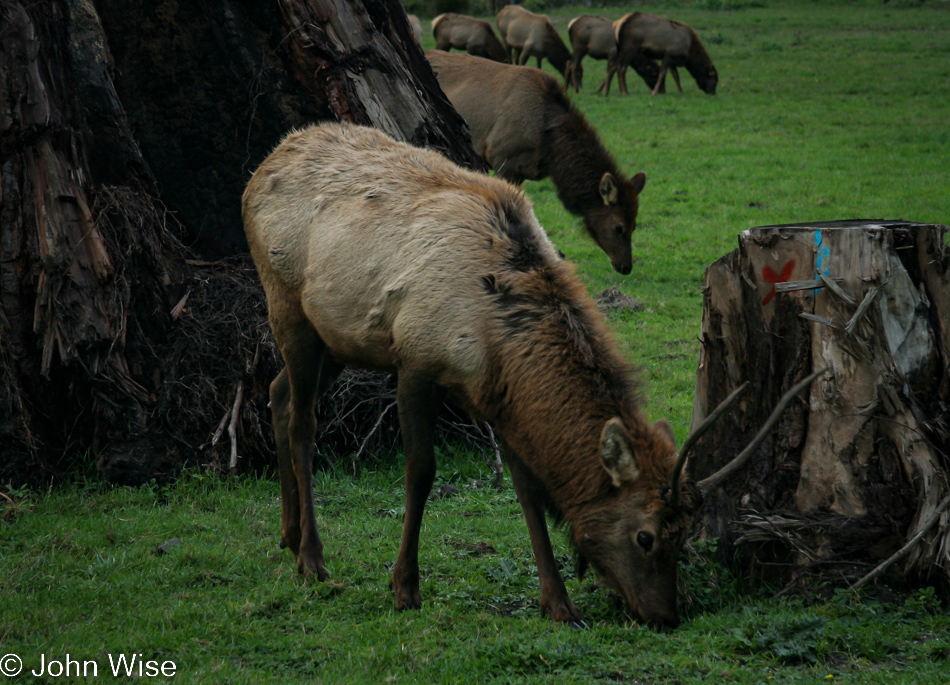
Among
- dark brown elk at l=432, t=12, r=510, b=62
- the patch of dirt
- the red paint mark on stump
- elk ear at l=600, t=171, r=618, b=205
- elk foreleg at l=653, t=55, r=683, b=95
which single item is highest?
dark brown elk at l=432, t=12, r=510, b=62

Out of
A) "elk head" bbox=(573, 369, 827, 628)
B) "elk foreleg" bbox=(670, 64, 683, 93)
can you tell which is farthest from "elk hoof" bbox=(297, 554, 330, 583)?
"elk foreleg" bbox=(670, 64, 683, 93)

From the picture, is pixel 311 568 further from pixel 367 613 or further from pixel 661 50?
pixel 661 50

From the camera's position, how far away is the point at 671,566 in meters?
3.84

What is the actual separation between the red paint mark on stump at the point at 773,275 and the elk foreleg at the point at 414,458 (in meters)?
1.62

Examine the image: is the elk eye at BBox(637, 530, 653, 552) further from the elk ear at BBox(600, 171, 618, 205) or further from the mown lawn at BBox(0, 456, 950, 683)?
the elk ear at BBox(600, 171, 618, 205)

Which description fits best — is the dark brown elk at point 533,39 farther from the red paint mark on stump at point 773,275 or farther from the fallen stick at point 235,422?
the red paint mark on stump at point 773,275

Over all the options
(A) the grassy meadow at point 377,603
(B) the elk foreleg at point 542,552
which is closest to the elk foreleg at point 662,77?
(A) the grassy meadow at point 377,603

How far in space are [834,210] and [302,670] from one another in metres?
10.8

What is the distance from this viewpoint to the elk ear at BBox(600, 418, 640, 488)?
3.70m

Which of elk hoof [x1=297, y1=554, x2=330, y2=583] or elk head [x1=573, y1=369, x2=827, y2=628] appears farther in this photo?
elk hoof [x1=297, y1=554, x2=330, y2=583]

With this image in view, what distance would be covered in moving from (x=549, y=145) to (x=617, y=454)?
8.40 metres

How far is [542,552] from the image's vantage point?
167 inches

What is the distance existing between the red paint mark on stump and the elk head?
2.37 ft

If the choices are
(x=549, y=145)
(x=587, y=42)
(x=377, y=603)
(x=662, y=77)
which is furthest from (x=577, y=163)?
(x=587, y=42)
